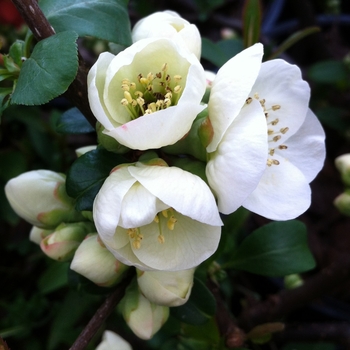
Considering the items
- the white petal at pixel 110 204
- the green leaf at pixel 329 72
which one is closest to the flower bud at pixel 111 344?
the white petal at pixel 110 204

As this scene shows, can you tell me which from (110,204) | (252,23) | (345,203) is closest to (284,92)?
(110,204)

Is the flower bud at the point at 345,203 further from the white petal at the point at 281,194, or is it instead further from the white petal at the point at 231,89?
the white petal at the point at 231,89

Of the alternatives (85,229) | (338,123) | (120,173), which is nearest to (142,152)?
(120,173)

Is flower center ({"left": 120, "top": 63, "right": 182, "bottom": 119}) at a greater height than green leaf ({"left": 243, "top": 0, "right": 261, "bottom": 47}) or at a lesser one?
greater

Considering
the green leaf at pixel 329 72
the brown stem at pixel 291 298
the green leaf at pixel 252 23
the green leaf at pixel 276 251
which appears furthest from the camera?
the green leaf at pixel 329 72

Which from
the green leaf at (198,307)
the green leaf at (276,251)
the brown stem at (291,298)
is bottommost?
the brown stem at (291,298)

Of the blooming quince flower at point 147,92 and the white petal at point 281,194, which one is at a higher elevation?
the blooming quince flower at point 147,92

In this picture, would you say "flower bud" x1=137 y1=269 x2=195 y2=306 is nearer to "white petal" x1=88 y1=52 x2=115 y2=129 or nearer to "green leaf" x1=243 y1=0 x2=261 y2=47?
"white petal" x1=88 y1=52 x2=115 y2=129

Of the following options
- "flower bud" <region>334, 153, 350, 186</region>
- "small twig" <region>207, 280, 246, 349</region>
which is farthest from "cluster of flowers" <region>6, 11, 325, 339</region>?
"flower bud" <region>334, 153, 350, 186</region>

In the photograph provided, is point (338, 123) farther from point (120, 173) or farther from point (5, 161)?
point (120, 173)
